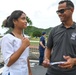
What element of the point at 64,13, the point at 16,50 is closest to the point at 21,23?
the point at 16,50

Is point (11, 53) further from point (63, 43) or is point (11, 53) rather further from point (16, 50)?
point (63, 43)

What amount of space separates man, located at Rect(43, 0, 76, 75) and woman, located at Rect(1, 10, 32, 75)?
290 millimetres

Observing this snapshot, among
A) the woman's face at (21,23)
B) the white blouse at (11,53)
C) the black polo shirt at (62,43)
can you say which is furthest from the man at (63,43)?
the woman's face at (21,23)

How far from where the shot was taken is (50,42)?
3.62m

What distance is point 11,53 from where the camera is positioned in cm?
321

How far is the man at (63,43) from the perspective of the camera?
3328 mm

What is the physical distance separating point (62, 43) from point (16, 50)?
595 mm

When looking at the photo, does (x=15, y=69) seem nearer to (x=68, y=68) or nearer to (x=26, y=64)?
(x=26, y=64)

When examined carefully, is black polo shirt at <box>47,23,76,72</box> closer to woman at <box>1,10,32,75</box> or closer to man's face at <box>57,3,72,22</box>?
man's face at <box>57,3,72,22</box>

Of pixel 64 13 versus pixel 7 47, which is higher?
pixel 64 13

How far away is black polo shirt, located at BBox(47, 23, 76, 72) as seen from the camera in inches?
131

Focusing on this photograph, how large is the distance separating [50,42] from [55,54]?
250mm

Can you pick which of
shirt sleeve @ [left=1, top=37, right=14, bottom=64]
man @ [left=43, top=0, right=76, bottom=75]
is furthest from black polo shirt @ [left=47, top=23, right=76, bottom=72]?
shirt sleeve @ [left=1, top=37, right=14, bottom=64]

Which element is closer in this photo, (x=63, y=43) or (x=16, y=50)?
(x=16, y=50)
